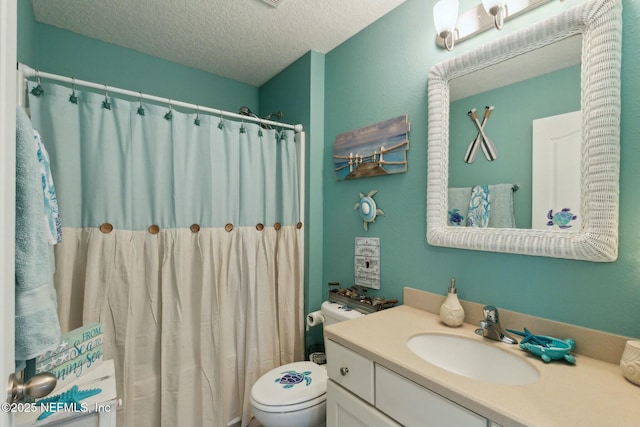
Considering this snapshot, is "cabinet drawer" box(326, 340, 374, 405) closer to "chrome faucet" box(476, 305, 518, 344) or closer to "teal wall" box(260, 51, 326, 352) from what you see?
"chrome faucet" box(476, 305, 518, 344)

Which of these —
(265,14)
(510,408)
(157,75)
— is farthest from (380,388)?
(157,75)

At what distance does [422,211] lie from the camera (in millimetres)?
1421

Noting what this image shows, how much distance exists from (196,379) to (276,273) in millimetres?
738

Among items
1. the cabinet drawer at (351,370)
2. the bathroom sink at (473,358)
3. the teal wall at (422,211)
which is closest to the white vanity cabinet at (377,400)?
the cabinet drawer at (351,370)

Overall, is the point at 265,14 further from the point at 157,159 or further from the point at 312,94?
the point at 157,159

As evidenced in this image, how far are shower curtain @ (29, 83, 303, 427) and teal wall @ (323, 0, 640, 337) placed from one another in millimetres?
405

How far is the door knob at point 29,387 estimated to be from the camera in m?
0.52

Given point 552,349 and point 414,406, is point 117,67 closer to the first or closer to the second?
point 414,406

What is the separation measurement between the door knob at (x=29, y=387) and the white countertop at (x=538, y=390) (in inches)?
32.5

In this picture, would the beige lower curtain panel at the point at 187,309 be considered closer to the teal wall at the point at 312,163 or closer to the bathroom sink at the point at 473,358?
the teal wall at the point at 312,163

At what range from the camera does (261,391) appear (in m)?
1.41

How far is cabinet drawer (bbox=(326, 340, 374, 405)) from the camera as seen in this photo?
101 centimetres

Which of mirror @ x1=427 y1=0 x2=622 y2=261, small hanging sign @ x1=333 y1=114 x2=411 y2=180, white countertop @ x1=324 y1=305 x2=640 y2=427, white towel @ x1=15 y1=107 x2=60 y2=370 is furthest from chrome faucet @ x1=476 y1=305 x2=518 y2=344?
white towel @ x1=15 y1=107 x2=60 y2=370

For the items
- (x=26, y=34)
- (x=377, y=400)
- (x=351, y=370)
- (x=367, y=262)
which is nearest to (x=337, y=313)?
(x=367, y=262)
